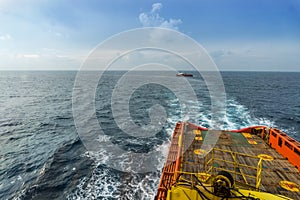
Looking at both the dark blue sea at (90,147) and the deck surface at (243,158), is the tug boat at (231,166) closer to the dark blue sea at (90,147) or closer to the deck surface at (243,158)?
the deck surface at (243,158)

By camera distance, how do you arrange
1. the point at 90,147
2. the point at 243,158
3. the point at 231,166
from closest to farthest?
the point at 231,166, the point at 243,158, the point at 90,147

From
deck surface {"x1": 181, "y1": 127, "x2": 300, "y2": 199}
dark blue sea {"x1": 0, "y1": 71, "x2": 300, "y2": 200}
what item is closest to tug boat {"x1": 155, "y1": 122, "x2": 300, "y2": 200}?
deck surface {"x1": 181, "y1": 127, "x2": 300, "y2": 199}

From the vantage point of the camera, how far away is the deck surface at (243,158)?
9.54 meters

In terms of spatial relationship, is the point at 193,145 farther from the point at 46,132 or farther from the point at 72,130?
the point at 46,132

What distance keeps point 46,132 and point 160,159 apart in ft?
48.5

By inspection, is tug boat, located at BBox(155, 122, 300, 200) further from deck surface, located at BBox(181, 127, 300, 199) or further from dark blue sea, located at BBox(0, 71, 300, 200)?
dark blue sea, located at BBox(0, 71, 300, 200)

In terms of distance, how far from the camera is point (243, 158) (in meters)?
12.1

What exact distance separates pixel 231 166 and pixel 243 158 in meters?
1.67

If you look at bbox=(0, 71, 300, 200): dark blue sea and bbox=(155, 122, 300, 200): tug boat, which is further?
bbox=(0, 71, 300, 200): dark blue sea

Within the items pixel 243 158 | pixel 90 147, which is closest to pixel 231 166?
pixel 243 158

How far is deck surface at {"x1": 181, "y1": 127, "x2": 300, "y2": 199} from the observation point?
9.54m

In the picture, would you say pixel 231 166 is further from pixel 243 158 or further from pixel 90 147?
pixel 90 147

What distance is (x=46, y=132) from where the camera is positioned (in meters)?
21.9

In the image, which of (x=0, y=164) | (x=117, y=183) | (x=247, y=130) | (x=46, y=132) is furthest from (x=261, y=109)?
(x=0, y=164)
